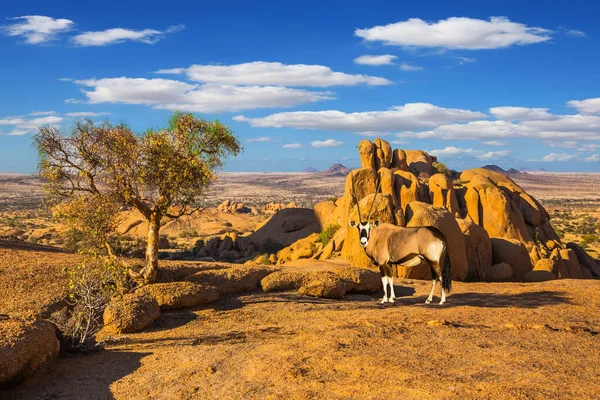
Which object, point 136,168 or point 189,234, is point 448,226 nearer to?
point 136,168

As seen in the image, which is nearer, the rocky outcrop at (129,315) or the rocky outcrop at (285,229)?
the rocky outcrop at (129,315)

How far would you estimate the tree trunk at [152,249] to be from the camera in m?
17.4

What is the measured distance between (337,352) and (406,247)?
19.1ft

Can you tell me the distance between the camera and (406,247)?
1508cm

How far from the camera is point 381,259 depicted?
15.3 meters

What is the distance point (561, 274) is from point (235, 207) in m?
68.1

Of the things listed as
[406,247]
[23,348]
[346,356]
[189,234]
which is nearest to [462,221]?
[406,247]

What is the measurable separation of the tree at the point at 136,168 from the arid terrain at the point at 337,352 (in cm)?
323

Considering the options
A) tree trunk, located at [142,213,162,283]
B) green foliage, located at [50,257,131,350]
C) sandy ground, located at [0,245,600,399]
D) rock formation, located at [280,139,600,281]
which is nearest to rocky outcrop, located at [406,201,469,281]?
rock formation, located at [280,139,600,281]

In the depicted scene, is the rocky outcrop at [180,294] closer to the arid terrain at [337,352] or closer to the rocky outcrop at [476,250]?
the arid terrain at [337,352]

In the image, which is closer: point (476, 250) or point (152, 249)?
point (152, 249)

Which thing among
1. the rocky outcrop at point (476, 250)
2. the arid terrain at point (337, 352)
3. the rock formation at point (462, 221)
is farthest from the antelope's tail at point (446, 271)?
the rocky outcrop at point (476, 250)

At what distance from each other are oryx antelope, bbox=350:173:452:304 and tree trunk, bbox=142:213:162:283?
6994 millimetres

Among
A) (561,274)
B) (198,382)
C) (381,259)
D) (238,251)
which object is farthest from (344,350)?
(238,251)
